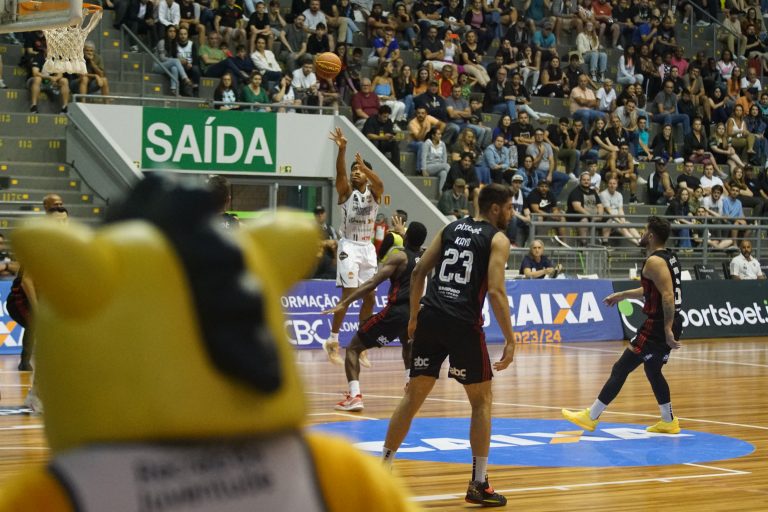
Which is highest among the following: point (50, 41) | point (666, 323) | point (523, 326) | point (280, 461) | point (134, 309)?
point (50, 41)

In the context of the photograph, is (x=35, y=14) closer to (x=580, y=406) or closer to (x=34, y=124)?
(x=580, y=406)

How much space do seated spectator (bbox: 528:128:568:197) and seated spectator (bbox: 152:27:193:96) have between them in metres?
7.00

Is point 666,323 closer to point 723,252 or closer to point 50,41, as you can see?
point 50,41

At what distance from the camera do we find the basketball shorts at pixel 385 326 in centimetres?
1133

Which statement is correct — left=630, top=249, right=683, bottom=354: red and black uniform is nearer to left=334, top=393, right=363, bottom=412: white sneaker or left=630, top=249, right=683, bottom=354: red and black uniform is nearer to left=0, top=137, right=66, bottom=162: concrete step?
left=334, top=393, right=363, bottom=412: white sneaker

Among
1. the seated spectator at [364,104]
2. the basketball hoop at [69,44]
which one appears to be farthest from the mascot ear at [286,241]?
the seated spectator at [364,104]

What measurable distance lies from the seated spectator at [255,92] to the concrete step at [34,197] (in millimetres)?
3557

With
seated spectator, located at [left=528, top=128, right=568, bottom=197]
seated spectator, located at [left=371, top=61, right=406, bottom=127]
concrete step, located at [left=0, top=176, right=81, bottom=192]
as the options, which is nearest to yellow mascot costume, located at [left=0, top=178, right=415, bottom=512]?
concrete step, located at [left=0, top=176, right=81, bottom=192]

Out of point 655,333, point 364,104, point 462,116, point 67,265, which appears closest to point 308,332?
point 364,104

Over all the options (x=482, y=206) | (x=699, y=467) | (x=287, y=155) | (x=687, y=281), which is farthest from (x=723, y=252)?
(x=482, y=206)

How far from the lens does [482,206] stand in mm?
7699

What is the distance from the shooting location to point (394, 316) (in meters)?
11.3

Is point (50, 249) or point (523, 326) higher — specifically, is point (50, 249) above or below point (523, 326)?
above

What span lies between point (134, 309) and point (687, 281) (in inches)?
806
